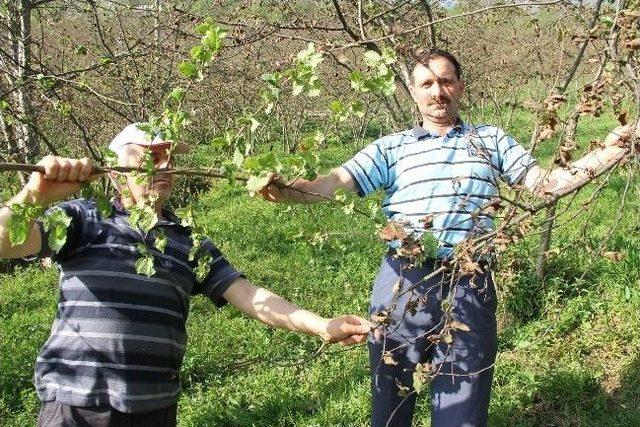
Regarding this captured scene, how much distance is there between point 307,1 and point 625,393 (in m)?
4.48

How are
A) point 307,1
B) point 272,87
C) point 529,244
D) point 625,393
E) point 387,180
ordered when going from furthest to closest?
point 307,1, point 529,244, point 625,393, point 387,180, point 272,87

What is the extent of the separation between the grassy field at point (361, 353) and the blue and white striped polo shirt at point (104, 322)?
964mm

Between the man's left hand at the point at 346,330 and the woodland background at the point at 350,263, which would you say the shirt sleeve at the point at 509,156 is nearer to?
the woodland background at the point at 350,263

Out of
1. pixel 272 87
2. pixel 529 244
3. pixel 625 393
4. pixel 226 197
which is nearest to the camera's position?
pixel 272 87

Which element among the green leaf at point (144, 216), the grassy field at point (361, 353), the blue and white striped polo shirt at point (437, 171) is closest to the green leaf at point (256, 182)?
the green leaf at point (144, 216)

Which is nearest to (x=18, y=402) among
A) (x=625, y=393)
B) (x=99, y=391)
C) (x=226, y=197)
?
(x=99, y=391)

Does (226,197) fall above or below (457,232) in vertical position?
above

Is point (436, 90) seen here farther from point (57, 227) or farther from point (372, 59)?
point (57, 227)

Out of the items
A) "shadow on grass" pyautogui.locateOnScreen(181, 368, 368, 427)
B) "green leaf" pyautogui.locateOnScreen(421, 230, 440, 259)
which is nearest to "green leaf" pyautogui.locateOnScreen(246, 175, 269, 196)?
"green leaf" pyautogui.locateOnScreen(421, 230, 440, 259)

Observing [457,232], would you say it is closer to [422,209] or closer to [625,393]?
[422,209]

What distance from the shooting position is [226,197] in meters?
10.4

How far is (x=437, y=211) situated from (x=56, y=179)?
1.34 m

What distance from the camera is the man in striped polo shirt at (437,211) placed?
2332 millimetres

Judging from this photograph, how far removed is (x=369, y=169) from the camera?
2502mm
